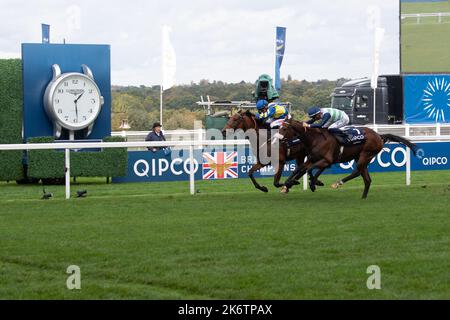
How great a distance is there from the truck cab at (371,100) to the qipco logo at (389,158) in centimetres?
1524

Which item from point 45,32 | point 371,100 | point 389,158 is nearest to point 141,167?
point 389,158

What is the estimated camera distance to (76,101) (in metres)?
19.0

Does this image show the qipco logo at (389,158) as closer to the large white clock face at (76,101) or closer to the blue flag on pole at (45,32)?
the large white clock face at (76,101)

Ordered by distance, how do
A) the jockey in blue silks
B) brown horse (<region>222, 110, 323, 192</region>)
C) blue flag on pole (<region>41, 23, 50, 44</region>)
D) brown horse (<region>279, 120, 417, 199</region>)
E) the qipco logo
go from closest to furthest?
brown horse (<region>279, 120, 417, 199</region>) < brown horse (<region>222, 110, 323, 192</region>) < the jockey in blue silks < the qipco logo < blue flag on pole (<region>41, 23, 50, 44</region>)

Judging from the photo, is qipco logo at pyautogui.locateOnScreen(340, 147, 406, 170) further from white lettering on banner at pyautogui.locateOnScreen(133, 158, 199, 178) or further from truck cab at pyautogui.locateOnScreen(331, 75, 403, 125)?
truck cab at pyautogui.locateOnScreen(331, 75, 403, 125)

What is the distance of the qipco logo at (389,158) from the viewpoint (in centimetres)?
1956

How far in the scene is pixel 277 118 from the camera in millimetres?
15203

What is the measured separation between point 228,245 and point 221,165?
28.9 feet

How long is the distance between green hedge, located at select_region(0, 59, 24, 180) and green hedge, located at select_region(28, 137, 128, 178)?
1.47 ft

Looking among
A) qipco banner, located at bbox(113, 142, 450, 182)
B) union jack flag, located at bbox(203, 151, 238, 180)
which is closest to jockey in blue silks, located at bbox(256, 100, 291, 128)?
qipco banner, located at bbox(113, 142, 450, 182)

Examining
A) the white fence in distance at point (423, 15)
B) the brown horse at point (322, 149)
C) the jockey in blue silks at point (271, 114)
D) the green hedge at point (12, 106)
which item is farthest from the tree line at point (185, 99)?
the brown horse at point (322, 149)

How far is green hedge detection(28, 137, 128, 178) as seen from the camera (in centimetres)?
1825

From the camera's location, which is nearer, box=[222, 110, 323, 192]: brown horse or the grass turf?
the grass turf

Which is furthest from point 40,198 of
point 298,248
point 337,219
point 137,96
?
point 137,96
